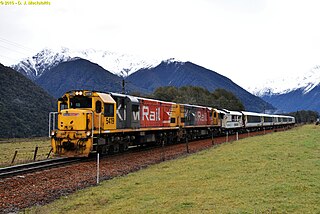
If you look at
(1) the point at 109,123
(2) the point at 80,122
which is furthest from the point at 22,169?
(1) the point at 109,123

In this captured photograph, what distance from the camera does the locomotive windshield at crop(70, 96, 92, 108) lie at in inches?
816

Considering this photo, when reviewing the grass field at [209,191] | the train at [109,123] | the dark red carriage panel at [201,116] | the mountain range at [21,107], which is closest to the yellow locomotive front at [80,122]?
the train at [109,123]

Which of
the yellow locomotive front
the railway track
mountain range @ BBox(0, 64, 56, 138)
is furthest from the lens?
mountain range @ BBox(0, 64, 56, 138)

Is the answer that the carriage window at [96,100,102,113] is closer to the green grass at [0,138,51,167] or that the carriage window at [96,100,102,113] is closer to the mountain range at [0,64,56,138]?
the green grass at [0,138,51,167]

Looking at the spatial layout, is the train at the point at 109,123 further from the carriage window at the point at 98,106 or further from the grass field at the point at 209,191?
the grass field at the point at 209,191

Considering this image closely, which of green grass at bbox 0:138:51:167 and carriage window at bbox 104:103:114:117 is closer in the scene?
carriage window at bbox 104:103:114:117

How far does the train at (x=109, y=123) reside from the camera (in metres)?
19.6

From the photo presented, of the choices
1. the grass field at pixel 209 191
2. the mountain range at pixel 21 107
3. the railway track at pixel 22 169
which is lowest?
the grass field at pixel 209 191

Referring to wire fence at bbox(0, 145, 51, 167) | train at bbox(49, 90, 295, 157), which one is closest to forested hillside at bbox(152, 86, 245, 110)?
train at bbox(49, 90, 295, 157)

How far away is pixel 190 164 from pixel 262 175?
498cm

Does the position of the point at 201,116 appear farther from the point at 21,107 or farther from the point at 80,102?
the point at 21,107

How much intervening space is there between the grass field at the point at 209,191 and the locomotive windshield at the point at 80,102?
6.65 m

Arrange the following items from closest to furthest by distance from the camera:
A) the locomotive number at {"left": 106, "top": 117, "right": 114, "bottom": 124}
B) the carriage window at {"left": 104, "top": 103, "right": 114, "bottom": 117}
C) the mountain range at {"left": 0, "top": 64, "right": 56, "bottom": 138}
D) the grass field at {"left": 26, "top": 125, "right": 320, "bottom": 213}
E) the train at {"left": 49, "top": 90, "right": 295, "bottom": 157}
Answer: the grass field at {"left": 26, "top": 125, "right": 320, "bottom": 213}
the train at {"left": 49, "top": 90, "right": 295, "bottom": 157}
the carriage window at {"left": 104, "top": 103, "right": 114, "bottom": 117}
the locomotive number at {"left": 106, "top": 117, "right": 114, "bottom": 124}
the mountain range at {"left": 0, "top": 64, "right": 56, "bottom": 138}

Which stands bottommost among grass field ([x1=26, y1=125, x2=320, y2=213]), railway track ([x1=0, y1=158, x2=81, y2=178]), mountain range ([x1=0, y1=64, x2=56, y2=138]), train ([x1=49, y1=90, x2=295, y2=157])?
grass field ([x1=26, y1=125, x2=320, y2=213])
